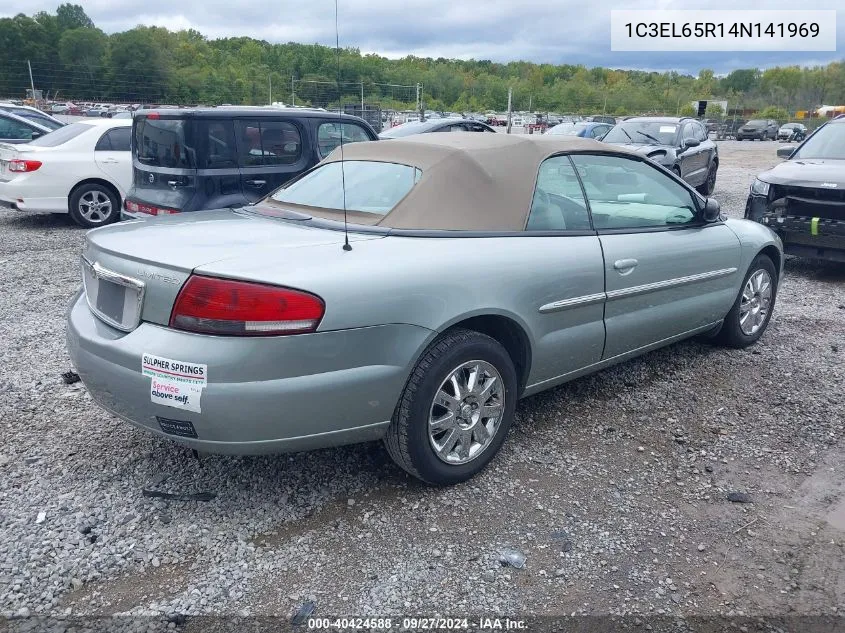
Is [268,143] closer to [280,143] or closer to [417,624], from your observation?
[280,143]

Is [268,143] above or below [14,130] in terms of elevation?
below

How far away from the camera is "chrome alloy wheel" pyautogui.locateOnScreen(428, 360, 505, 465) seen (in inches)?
124

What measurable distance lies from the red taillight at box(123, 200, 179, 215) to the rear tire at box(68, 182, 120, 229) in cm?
275

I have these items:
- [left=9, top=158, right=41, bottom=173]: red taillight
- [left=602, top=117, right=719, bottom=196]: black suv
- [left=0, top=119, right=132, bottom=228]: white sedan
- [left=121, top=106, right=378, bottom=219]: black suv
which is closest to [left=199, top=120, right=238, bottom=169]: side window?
[left=121, top=106, right=378, bottom=219]: black suv

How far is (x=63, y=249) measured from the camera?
28.0ft

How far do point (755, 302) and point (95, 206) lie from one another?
8354 mm

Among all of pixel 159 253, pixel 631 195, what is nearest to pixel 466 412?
pixel 159 253

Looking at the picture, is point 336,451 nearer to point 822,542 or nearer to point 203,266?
point 203,266

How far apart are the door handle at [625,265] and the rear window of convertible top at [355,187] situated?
1172 millimetres

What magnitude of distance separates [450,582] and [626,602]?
0.63 m

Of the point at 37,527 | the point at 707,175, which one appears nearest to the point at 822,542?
the point at 37,527

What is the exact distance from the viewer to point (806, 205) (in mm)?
7465

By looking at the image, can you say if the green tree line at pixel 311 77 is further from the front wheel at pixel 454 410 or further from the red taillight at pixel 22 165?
the red taillight at pixel 22 165

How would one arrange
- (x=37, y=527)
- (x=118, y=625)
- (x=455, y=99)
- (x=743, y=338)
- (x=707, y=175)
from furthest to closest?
(x=455, y=99) → (x=707, y=175) → (x=743, y=338) → (x=37, y=527) → (x=118, y=625)
